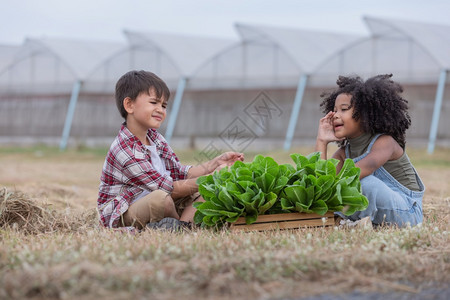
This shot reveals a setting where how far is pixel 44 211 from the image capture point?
15.3 ft

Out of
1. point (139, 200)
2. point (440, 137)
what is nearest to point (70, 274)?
point (139, 200)

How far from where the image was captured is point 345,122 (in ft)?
15.0

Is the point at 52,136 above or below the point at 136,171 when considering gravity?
Answer: below

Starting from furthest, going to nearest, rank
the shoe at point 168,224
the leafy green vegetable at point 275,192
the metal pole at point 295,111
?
1. the metal pole at point 295,111
2. the shoe at point 168,224
3. the leafy green vegetable at point 275,192

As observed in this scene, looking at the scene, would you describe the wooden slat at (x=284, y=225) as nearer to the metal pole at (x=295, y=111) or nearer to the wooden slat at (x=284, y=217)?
the wooden slat at (x=284, y=217)

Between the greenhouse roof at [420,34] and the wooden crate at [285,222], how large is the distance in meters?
13.3

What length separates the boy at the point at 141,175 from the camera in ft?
14.0

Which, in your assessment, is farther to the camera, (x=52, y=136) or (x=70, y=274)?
(x=52, y=136)

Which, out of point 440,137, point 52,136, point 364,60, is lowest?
point 52,136

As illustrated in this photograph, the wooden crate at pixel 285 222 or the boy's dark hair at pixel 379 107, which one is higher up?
the boy's dark hair at pixel 379 107

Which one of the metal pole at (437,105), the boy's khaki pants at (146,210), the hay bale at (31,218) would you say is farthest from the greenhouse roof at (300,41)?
the boy's khaki pants at (146,210)

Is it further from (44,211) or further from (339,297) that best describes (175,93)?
(339,297)

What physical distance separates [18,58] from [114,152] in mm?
20030

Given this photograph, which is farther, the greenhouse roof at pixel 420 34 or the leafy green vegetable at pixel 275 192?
the greenhouse roof at pixel 420 34
